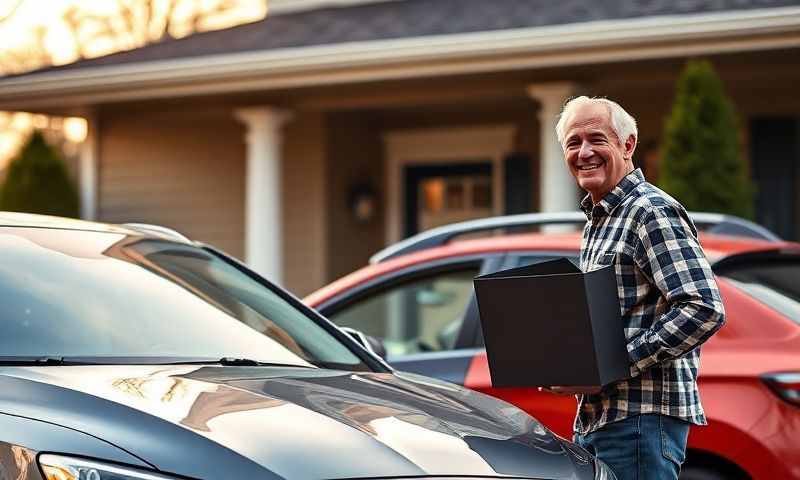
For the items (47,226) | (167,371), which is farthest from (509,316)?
(47,226)

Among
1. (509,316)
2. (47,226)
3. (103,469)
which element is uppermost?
(47,226)

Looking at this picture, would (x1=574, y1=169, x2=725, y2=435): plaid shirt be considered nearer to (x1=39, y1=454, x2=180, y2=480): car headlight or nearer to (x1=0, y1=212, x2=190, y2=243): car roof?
(x1=39, y1=454, x2=180, y2=480): car headlight

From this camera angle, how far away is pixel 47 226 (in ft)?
13.2

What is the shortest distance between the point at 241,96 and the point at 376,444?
980 centimetres

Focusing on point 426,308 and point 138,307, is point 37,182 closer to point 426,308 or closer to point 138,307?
point 426,308

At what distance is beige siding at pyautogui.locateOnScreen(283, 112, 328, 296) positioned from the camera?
1353 centimetres

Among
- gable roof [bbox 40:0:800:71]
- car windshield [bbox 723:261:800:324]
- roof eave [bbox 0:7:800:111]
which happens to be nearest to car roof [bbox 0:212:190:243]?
car windshield [bbox 723:261:800:324]

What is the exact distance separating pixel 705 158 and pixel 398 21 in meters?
3.63

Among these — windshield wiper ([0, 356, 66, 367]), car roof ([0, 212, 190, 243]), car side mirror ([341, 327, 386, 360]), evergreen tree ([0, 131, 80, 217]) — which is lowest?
car side mirror ([341, 327, 386, 360])

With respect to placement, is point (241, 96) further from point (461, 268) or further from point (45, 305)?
point (45, 305)

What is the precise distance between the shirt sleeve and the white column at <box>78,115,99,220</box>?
40.0 ft

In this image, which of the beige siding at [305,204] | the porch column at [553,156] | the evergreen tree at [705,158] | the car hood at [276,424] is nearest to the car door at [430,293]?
the car hood at [276,424]

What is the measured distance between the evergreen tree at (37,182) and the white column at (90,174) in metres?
0.43

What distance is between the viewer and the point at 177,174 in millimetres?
14492
